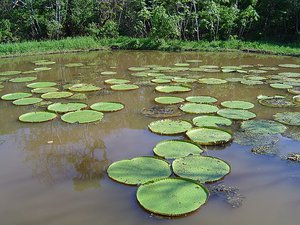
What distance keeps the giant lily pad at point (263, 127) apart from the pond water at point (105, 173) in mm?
166

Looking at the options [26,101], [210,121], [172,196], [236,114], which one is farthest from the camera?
[26,101]

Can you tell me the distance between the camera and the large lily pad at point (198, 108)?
5566 mm

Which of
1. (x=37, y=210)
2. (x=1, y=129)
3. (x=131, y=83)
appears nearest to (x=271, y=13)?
(x=131, y=83)

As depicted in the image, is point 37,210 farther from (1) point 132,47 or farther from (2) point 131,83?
(1) point 132,47

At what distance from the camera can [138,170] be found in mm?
3695

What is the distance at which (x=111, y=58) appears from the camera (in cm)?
1128

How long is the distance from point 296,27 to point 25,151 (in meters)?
11.6

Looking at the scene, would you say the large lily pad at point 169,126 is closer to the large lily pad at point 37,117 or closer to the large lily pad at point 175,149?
the large lily pad at point 175,149

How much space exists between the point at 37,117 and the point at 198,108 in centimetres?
254

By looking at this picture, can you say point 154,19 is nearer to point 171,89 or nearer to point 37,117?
point 171,89

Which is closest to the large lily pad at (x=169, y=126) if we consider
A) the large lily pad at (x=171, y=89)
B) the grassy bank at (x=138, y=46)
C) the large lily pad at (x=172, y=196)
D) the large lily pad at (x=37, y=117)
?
the large lily pad at (x=172, y=196)

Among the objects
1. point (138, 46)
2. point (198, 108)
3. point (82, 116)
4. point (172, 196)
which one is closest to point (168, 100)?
point (198, 108)

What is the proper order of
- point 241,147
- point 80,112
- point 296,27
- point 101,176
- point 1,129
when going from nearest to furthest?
point 101,176, point 241,147, point 1,129, point 80,112, point 296,27

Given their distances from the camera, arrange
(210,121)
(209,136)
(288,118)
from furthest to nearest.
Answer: (288,118)
(210,121)
(209,136)
